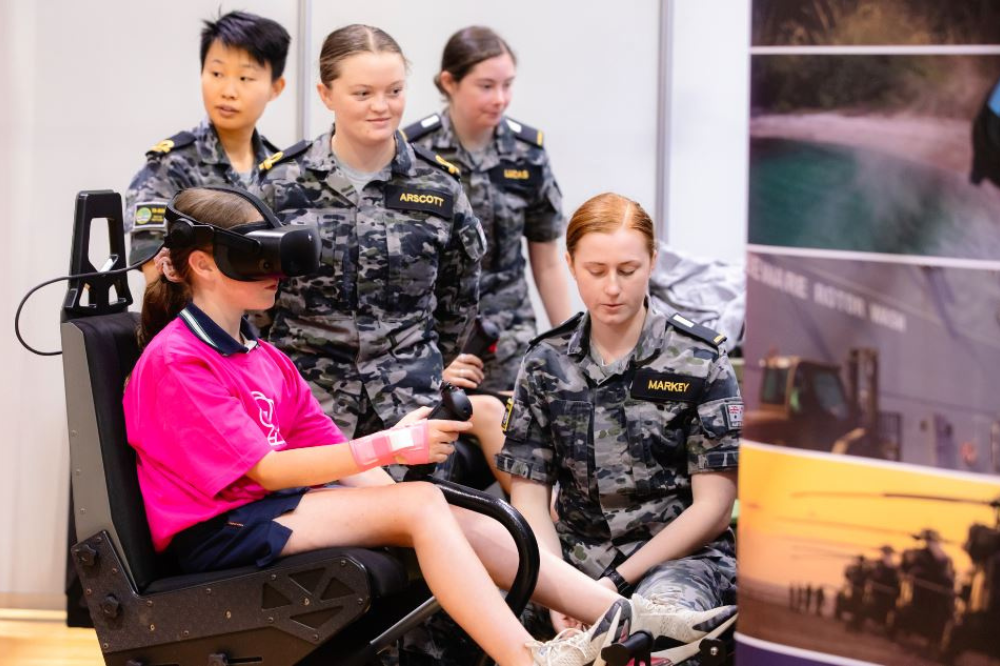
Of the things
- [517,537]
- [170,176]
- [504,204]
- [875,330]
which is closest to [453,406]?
[517,537]

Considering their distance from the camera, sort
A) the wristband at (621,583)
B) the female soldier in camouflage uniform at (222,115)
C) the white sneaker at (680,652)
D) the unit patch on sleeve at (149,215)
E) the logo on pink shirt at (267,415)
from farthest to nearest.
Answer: the female soldier in camouflage uniform at (222,115), the unit patch on sleeve at (149,215), the wristband at (621,583), the logo on pink shirt at (267,415), the white sneaker at (680,652)

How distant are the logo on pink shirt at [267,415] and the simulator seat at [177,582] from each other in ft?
0.79

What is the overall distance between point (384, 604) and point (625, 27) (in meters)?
2.56

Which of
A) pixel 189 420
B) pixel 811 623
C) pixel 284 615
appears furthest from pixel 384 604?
pixel 811 623

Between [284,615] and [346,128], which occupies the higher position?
[346,128]

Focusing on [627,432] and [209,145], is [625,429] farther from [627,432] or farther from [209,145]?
[209,145]

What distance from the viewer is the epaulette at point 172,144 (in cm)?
338

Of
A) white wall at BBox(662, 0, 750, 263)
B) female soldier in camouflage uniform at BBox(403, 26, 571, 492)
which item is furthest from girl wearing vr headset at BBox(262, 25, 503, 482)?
white wall at BBox(662, 0, 750, 263)

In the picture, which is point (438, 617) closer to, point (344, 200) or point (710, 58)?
point (344, 200)

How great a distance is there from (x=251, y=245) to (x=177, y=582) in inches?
23.9

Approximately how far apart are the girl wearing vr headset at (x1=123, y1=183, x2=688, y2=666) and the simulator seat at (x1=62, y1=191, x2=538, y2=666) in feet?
0.15

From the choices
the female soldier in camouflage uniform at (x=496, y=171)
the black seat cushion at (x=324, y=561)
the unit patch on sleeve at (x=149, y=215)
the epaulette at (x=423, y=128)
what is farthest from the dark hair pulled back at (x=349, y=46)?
the black seat cushion at (x=324, y=561)

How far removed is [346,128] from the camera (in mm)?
3000

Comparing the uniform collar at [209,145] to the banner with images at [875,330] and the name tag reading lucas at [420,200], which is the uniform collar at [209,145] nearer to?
the name tag reading lucas at [420,200]
